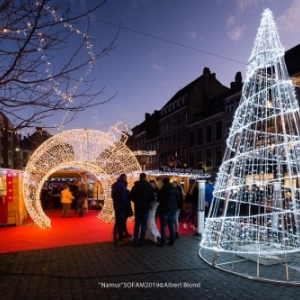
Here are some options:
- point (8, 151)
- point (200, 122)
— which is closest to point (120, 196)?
point (200, 122)

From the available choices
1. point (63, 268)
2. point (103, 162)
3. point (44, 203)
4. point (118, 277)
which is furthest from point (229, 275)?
point (44, 203)

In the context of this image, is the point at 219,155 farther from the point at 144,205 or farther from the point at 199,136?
the point at 144,205

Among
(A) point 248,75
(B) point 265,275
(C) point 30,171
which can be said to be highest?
(A) point 248,75

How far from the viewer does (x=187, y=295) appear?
470cm

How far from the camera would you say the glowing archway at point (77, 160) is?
36.4 feet

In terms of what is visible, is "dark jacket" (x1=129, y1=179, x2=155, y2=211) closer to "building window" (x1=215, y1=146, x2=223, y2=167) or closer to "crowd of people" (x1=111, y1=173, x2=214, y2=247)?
"crowd of people" (x1=111, y1=173, x2=214, y2=247)

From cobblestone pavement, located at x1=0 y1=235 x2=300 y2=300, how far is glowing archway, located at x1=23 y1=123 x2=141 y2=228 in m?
3.90

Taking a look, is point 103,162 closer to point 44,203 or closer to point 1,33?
point 1,33

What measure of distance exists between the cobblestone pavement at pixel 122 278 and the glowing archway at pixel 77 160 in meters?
3.90

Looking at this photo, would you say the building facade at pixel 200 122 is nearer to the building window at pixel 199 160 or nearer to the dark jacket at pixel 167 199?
the building window at pixel 199 160

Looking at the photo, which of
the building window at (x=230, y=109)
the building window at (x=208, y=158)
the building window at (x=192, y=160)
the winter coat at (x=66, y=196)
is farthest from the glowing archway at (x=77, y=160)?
the building window at (x=192, y=160)

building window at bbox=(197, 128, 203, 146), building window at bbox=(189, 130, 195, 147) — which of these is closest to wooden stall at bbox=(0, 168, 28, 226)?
building window at bbox=(197, 128, 203, 146)

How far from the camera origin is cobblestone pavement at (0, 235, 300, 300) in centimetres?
473

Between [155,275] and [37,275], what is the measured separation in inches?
79.1
